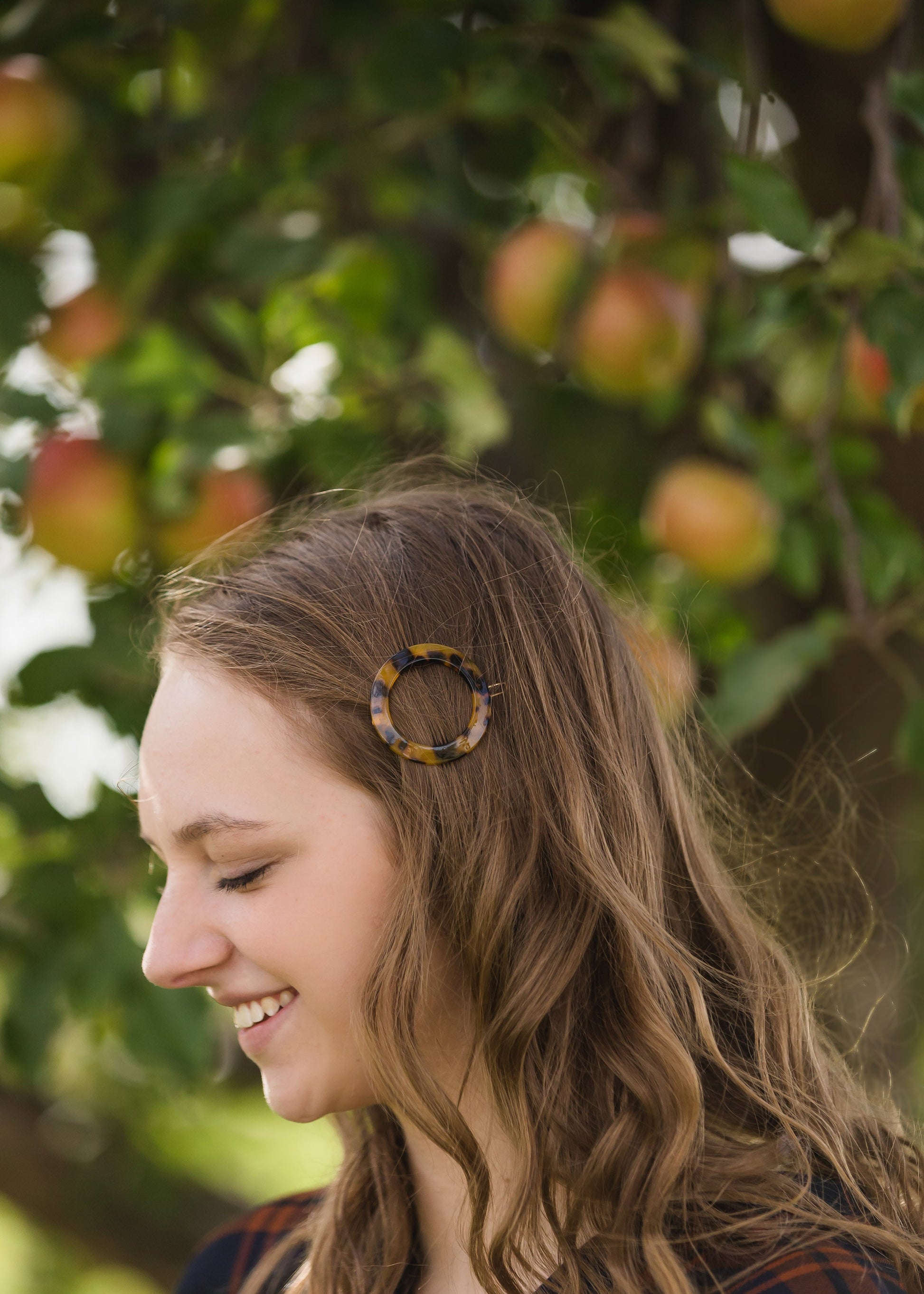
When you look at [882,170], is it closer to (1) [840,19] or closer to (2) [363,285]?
(1) [840,19]

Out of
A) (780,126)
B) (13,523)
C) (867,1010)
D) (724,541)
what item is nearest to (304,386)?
(13,523)

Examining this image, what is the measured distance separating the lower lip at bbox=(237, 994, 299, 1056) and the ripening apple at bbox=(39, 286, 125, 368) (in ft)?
2.03

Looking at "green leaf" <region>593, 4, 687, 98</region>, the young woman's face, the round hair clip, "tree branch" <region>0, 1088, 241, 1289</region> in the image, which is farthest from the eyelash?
"tree branch" <region>0, 1088, 241, 1289</region>

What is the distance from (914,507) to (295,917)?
823 mm

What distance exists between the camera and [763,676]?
0.98 m

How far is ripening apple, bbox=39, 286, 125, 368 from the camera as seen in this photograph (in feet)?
3.57

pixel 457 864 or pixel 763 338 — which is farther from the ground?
pixel 763 338

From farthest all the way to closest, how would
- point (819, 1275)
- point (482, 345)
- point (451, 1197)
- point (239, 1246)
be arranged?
point (482, 345), point (239, 1246), point (451, 1197), point (819, 1275)

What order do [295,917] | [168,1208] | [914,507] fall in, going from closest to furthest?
[295,917] < [914,507] < [168,1208]

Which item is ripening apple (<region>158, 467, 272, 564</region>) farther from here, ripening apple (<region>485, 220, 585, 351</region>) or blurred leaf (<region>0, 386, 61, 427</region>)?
ripening apple (<region>485, 220, 585, 351</region>)

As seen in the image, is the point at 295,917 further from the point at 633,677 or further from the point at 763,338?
the point at 763,338

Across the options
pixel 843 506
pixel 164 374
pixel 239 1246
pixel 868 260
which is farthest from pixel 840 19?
pixel 239 1246

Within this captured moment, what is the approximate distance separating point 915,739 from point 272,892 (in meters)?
0.55

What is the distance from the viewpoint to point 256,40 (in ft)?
4.21
